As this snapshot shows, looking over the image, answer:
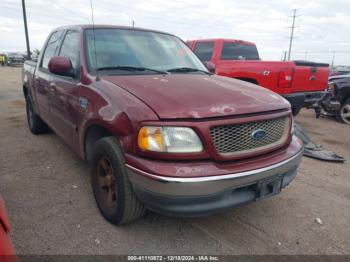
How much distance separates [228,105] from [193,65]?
151 cm

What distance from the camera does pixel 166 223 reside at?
2764 mm

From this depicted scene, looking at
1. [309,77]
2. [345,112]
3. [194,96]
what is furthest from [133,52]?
[345,112]

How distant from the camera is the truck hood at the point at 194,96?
6.98ft

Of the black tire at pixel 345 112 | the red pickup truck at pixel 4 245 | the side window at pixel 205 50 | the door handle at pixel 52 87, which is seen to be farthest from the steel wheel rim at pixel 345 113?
the red pickup truck at pixel 4 245

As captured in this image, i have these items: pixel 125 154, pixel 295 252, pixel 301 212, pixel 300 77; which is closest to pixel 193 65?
pixel 125 154

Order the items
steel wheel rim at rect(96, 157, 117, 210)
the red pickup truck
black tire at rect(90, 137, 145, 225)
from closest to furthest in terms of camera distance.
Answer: the red pickup truck → black tire at rect(90, 137, 145, 225) → steel wheel rim at rect(96, 157, 117, 210)

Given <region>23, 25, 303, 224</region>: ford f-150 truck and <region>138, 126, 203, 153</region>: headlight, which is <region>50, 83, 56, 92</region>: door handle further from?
<region>138, 126, 203, 153</region>: headlight

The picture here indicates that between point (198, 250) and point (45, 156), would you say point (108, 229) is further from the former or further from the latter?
point (45, 156)

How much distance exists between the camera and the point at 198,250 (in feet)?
7.91

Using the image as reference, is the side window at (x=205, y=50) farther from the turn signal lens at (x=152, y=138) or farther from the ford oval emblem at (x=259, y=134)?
the turn signal lens at (x=152, y=138)

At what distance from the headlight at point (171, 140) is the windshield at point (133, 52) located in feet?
3.54

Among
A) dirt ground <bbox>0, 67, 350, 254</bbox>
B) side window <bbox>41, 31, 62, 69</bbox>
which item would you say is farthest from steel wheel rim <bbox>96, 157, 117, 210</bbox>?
side window <bbox>41, 31, 62, 69</bbox>

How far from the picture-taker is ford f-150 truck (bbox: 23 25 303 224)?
2.06 meters

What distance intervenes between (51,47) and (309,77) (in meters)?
5.04
